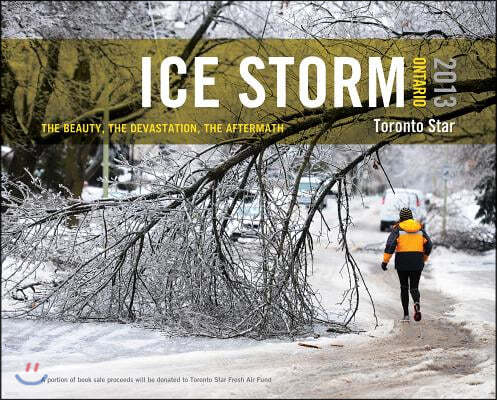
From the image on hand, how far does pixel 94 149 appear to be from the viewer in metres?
23.7

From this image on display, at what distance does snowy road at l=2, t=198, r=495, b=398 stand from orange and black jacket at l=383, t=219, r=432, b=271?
0.85 metres

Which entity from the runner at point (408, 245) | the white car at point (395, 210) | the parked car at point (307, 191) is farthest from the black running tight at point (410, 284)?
the white car at point (395, 210)

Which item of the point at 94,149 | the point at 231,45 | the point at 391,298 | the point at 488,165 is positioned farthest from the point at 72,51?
the point at 488,165

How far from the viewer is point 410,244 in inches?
379

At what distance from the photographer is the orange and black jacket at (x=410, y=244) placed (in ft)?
31.4

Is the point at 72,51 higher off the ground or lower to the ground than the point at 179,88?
higher

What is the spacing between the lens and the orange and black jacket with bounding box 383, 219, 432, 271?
9.57 metres

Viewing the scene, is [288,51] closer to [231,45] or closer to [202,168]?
[202,168]

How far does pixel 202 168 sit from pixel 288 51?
1946 mm

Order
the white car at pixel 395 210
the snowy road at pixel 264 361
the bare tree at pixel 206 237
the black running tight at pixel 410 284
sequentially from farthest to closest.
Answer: the white car at pixel 395 210 < the black running tight at pixel 410 284 < the bare tree at pixel 206 237 < the snowy road at pixel 264 361

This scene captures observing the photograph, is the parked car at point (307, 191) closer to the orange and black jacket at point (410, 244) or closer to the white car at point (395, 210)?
the orange and black jacket at point (410, 244)

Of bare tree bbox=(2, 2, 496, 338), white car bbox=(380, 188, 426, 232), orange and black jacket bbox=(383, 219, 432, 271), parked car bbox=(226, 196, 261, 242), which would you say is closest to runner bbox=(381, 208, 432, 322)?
orange and black jacket bbox=(383, 219, 432, 271)

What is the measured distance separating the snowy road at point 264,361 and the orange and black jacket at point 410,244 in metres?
0.85

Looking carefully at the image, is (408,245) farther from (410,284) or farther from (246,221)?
(246,221)
